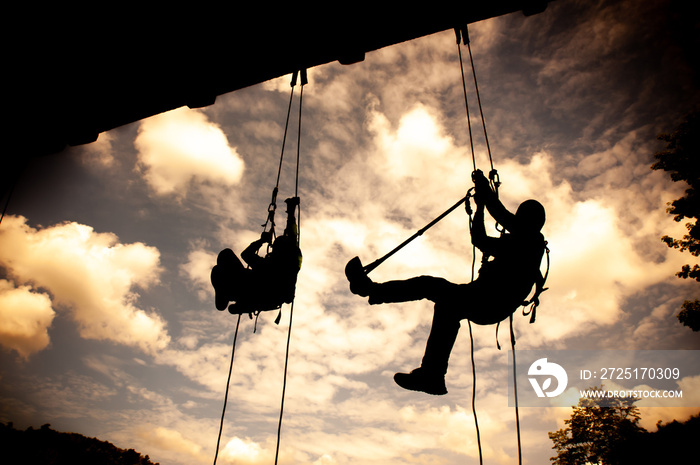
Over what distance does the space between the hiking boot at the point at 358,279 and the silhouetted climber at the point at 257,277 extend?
1.79m

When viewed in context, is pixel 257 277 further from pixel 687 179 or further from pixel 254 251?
pixel 687 179

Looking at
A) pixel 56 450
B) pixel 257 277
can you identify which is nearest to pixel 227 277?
pixel 257 277

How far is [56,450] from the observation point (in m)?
7.95

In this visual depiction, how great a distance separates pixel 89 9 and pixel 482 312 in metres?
4.85

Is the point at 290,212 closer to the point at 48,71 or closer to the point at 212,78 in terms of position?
the point at 212,78

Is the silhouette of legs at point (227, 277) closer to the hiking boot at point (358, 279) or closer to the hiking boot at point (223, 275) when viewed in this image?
the hiking boot at point (223, 275)

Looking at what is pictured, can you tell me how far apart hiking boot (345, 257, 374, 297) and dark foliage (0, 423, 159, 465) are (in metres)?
9.63

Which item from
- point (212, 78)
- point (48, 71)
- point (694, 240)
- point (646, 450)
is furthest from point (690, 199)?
point (48, 71)

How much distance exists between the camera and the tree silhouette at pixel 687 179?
1041cm

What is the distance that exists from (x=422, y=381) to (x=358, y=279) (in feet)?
3.38

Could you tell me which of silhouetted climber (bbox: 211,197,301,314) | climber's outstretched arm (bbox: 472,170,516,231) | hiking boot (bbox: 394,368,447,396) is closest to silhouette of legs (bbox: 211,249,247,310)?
silhouetted climber (bbox: 211,197,301,314)

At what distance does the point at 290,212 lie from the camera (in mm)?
5055

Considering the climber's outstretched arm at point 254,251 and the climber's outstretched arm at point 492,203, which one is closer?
the climber's outstretched arm at point 492,203

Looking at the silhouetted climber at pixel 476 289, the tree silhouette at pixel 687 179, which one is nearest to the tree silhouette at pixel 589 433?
the tree silhouette at pixel 687 179
